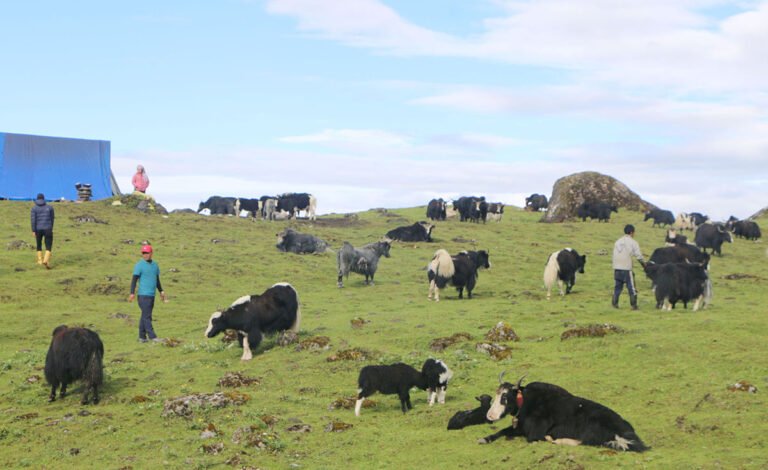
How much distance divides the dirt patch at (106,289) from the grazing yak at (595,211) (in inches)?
1644

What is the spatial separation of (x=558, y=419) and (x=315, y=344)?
978 cm

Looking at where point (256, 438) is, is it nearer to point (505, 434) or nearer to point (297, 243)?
point (505, 434)

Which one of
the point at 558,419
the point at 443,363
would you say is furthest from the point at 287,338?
the point at 558,419

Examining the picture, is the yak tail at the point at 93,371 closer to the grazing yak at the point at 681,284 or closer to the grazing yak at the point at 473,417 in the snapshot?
the grazing yak at the point at 473,417

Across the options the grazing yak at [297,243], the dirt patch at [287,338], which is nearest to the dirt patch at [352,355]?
the dirt patch at [287,338]

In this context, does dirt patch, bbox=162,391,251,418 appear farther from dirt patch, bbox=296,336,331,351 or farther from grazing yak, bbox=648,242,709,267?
grazing yak, bbox=648,242,709,267

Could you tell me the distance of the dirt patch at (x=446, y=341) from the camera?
21.0 metres

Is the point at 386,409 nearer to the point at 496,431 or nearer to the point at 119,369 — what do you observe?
the point at 496,431

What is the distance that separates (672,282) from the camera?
998 inches

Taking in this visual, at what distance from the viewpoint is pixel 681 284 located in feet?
83.4

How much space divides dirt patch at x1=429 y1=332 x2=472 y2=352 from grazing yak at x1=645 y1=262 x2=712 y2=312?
24.1ft

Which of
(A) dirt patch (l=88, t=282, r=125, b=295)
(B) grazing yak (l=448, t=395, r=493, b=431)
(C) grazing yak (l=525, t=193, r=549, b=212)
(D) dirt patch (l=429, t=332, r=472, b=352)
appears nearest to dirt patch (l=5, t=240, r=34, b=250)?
(A) dirt patch (l=88, t=282, r=125, b=295)

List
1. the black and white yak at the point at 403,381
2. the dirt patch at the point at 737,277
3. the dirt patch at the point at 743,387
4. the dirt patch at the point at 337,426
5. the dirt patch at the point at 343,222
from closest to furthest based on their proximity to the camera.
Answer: the dirt patch at the point at 337,426 → the dirt patch at the point at 743,387 → the black and white yak at the point at 403,381 → the dirt patch at the point at 737,277 → the dirt patch at the point at 343,222

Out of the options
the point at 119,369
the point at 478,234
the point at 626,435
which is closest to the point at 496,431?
the point at 626,435
